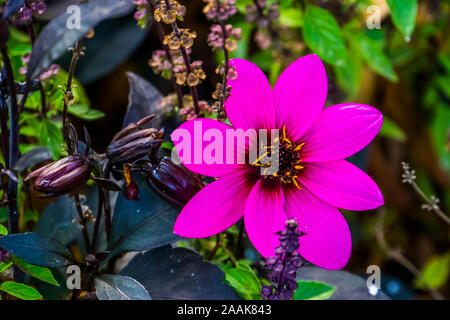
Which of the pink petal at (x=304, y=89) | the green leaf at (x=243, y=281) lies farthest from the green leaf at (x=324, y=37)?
the green leaf at (x=243, y=281)

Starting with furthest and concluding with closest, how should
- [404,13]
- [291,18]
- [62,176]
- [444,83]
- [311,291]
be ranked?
[444,83] < [291,18] < [404,13] < [311,291] < [62,176]

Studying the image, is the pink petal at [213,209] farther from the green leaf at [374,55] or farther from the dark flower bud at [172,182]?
the green leaf at [374,55]

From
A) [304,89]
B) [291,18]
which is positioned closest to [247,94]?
[304,89]

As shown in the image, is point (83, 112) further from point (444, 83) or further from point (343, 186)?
point (444, 83)

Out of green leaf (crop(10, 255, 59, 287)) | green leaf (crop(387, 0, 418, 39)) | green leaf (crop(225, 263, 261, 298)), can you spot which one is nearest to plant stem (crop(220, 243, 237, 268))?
green leaf (crop(225, 263, 261, 298))

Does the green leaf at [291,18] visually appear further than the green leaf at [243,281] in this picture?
Yes

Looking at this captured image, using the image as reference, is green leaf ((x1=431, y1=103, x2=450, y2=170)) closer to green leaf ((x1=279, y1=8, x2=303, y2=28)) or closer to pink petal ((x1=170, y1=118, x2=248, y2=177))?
green leaf ((x1=279, y1=8, x2=303, y2=28))
